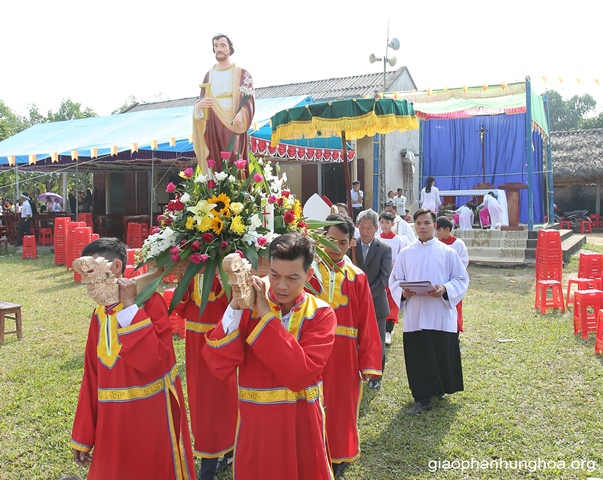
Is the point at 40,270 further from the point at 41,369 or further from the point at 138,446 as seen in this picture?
the point at 138,446

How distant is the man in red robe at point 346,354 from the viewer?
3514mm

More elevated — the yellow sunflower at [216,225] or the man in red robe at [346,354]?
the yellow sunflower at [216,225]

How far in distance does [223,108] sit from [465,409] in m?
3.19

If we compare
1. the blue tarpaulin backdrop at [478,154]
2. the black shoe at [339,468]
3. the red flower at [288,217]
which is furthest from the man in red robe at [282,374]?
the blue tarpaulin backdrop at [478,154]

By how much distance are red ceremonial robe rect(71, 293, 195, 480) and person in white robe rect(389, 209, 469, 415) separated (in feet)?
8.31

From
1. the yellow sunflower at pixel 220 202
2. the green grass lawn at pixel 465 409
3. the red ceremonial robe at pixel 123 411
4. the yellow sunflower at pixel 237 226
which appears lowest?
the green grass lawn at pixel 465 409

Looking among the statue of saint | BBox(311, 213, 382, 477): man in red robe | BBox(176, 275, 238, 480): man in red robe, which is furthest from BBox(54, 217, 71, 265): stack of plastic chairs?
BBox(311, 213, 382, 477): man in red robe

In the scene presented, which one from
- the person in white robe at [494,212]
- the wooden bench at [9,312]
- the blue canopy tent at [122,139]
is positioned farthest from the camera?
the person in white robe at [494,212]

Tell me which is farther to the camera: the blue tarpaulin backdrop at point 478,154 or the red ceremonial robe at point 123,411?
the blue tarpaulin backdrop at point 478,154

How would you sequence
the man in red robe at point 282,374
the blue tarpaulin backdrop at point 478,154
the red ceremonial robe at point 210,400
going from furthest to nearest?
the blue tarpaulin backdrop at point 478,154, the red ceremonial robe at point 210,400, the man in red robe at point 282,374

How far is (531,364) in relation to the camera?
600 centimetres

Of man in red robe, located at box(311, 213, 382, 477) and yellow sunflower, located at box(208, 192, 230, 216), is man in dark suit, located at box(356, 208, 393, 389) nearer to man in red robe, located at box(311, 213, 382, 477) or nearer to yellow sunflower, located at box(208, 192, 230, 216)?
man in red robe, located at box(311, 213, 382, 477)

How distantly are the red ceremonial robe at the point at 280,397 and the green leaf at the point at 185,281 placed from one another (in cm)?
59

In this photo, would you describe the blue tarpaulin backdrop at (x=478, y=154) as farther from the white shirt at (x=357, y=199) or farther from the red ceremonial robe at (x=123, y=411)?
the red ceremonial robe at (x=123, y=411)
